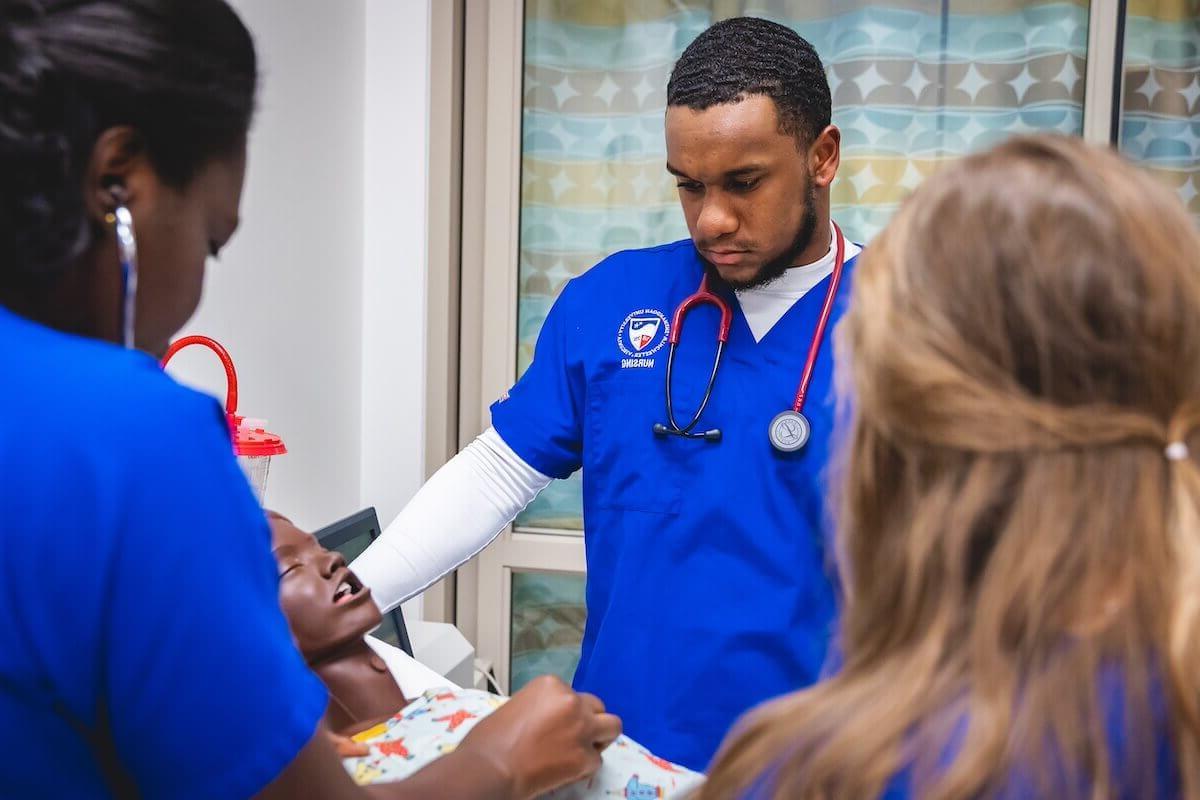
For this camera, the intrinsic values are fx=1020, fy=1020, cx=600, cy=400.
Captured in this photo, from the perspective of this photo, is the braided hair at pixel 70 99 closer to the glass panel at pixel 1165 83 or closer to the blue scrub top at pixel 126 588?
the blue scrub top at pixel 126 588

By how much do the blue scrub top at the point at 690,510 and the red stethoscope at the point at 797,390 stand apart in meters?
0.01

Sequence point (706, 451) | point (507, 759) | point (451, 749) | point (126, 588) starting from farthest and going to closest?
point (706, 451), point (451, 749), point (507, 759), point (126, 588)

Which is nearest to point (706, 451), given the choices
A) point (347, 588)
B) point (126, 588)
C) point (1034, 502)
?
point (347, 588)

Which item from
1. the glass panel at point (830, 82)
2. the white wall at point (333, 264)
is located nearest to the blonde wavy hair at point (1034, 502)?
the white wall at point (333, 264)

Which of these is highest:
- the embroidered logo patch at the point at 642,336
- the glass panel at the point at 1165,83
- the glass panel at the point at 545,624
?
the glass panel at the point at 1165,83

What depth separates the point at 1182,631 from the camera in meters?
0.50

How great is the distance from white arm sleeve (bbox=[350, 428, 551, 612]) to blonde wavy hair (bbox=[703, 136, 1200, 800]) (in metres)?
0.78

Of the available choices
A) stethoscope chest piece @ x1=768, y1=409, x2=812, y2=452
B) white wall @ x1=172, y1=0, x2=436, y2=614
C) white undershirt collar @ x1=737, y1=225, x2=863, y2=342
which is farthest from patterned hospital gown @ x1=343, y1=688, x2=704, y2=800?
white wall @ x1=172, y1=0, x2=436, y2=614

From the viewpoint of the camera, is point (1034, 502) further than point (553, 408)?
No

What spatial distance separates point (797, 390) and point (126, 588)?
89 cm

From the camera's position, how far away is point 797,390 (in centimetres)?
124

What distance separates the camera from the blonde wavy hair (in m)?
0.51

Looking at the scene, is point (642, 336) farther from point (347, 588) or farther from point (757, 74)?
point (347, 588)

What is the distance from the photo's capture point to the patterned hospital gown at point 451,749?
0.95m
